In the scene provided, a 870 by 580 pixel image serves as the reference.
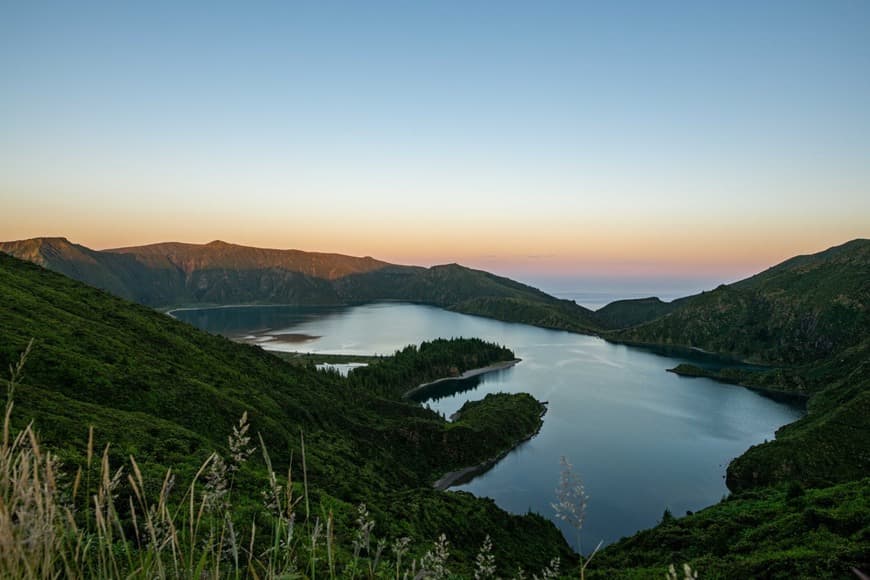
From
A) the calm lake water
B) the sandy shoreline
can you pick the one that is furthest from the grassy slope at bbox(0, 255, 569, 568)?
the sandy shoreline

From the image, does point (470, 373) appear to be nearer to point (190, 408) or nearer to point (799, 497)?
point (190, 408)

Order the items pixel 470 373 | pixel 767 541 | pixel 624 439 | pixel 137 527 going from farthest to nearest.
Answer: pixel 470 373 < pixel 624 439 < pixel 767 541 < pixel 137 527

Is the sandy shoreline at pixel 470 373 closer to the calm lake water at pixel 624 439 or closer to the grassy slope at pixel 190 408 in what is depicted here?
Result: the calm lake water at pixel 624 439

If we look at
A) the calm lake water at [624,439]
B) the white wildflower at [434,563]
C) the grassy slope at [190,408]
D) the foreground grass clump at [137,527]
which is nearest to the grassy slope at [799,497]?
the calm lake water at [624,439]

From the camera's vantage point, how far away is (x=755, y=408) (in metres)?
122

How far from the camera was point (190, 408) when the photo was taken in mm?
39094

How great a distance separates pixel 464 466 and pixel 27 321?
2549 inches

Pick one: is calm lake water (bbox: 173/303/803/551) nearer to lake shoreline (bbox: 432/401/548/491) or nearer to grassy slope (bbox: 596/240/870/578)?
lake shoreline (bbox: 432/401/548/491)

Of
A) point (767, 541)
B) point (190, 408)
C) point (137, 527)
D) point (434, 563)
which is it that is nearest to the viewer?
point (434, 563)

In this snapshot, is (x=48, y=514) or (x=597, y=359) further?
(x=597, y=359)

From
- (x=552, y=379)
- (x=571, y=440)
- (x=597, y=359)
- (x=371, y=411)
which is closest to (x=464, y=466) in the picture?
(x=371, y=411)

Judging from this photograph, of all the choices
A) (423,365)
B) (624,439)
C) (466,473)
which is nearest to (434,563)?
(466,473)

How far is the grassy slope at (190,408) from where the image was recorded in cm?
2703

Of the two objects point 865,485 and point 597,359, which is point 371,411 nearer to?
point 865,485
